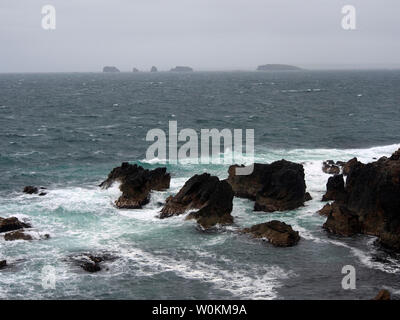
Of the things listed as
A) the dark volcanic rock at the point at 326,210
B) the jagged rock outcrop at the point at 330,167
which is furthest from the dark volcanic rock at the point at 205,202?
the jagged rock outcrop at the point at 330,167

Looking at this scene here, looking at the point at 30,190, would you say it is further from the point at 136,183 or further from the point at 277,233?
the point at 277,233

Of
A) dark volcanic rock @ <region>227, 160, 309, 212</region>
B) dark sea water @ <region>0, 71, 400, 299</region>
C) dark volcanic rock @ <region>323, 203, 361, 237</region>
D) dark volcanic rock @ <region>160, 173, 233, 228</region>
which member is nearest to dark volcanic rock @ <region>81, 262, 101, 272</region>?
dark sea water @ <region>0, 71, 400, 299</region>

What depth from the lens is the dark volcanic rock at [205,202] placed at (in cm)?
3769

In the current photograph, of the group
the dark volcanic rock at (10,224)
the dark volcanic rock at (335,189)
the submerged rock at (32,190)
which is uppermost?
the dark volcanic rock at (335,189)

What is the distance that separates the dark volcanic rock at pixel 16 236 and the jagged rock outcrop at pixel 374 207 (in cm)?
2155

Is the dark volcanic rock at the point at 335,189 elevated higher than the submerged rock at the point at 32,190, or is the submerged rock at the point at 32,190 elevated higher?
the dark volcanic rock at the point at 335,189

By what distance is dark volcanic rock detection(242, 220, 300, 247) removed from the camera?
110 feet

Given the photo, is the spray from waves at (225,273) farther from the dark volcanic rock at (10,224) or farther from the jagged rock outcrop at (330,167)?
the jagged rock outcrop at (330,167)

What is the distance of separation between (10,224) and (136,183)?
11187 millimetres

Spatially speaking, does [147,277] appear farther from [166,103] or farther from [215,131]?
[166,103]

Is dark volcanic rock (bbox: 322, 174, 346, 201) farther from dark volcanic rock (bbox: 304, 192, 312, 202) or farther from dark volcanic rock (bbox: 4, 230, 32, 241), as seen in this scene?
dark volcanic rock (bbox: 4, 230, 32, 241)
